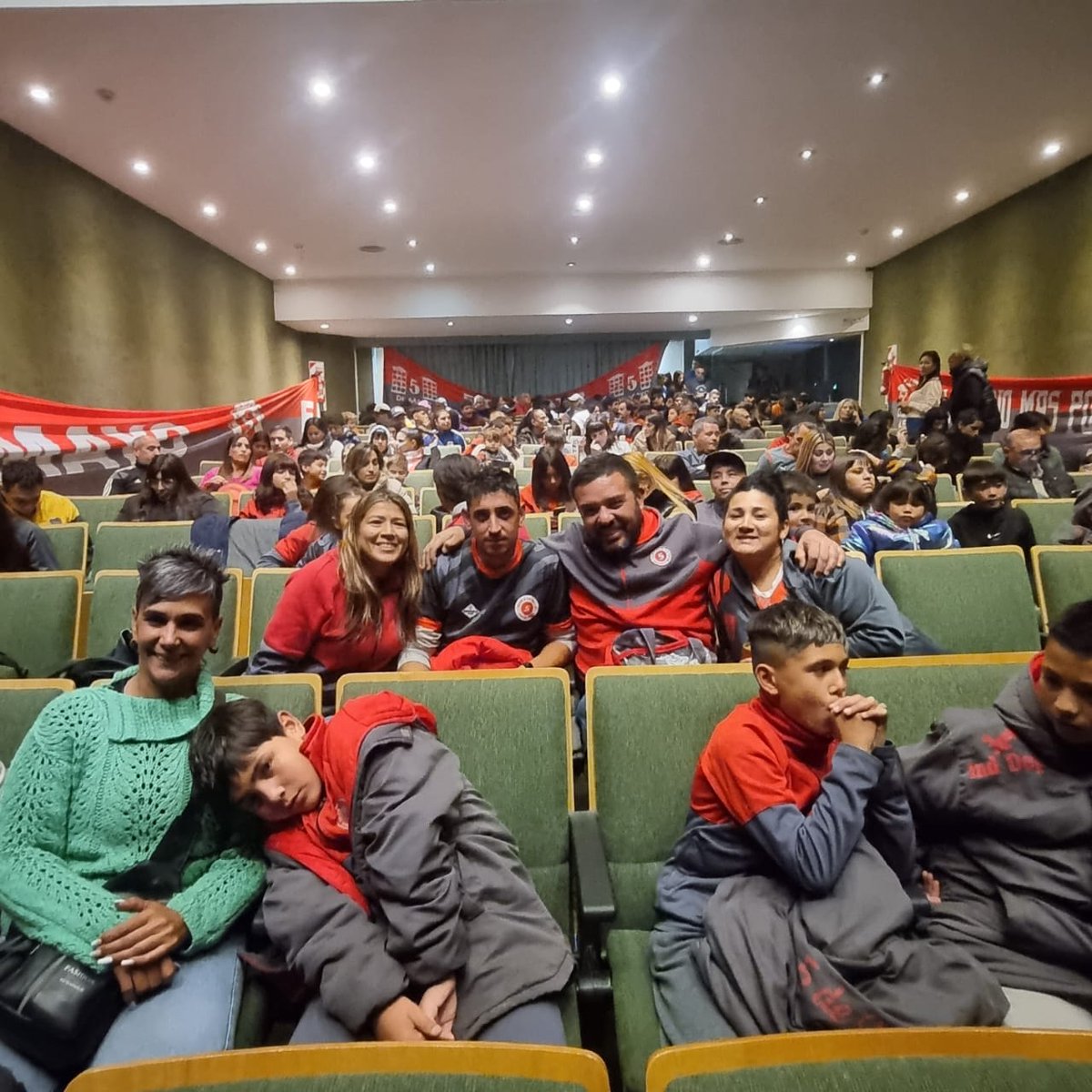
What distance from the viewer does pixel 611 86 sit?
15.2 ft

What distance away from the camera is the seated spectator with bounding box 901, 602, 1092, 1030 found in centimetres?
112

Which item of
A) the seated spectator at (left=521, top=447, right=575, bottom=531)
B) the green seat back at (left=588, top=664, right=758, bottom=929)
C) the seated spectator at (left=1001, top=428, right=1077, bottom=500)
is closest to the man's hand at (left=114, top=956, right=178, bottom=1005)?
the green seat back at (left=588, top=664, right=758, bottom=929)

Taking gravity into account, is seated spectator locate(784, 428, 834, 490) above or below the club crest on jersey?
above

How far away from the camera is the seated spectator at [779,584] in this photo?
6.01 feet

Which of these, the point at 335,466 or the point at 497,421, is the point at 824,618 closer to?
the point at 335,466

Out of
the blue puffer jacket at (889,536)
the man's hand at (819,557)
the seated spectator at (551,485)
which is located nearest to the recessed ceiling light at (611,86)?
the seated spectator at (551,485)

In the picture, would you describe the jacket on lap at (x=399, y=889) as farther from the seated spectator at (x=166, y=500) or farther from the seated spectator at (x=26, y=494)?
the seated spectator at (x=26, y=494)

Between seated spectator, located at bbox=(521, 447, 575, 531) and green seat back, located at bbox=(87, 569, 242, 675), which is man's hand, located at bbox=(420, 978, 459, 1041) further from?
seated spectator, located at bbox=(521, 447, 575, 531)

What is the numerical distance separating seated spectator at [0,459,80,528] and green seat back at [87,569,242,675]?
1375 mm

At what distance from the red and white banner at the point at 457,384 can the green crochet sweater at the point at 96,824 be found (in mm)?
14175

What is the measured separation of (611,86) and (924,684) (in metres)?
4.58

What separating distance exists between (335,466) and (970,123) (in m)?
5.90

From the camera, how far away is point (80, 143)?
5410 millimetres

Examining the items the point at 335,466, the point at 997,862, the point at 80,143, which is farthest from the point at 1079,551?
the point at 80,143
